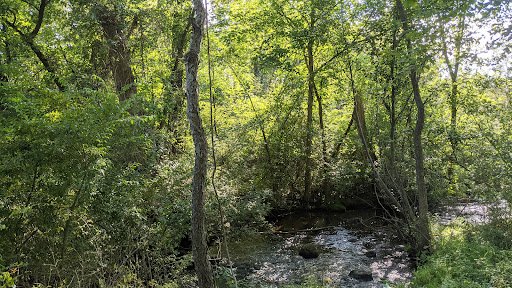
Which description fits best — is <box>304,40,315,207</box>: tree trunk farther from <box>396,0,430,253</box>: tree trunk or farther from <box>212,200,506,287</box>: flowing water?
<box>396,0,430,253</box>: tree trunk

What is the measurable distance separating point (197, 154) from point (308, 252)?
597 centimetres

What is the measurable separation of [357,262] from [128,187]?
595 cm

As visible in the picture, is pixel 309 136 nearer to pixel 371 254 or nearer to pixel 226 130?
pixel 226 130

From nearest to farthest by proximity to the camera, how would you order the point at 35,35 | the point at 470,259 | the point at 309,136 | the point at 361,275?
1. the point at 470,259
2. the point at 361,275
3. the point at 35,35
4. the point at 309,136

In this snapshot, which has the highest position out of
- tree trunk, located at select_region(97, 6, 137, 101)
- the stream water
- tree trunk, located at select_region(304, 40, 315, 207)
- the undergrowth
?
tree trunk, located at select_region(97, 6, 137, 101)

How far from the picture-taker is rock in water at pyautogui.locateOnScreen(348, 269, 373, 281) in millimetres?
7516

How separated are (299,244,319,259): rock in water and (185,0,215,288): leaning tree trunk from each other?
17.3ft

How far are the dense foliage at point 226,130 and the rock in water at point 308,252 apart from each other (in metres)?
1.44

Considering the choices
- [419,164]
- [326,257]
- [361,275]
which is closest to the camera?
[361,275]

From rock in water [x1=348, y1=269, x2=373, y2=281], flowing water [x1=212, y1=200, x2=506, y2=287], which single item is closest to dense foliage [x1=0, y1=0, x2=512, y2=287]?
flowing water [x1=212, y1=200, x2=506, y2=287]

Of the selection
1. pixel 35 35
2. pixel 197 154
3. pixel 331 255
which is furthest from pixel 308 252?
pixel 35 35

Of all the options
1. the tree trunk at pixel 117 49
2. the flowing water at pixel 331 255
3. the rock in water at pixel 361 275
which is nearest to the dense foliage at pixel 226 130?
the tree trunk at pixel 117 49

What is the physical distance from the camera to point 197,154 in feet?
14.4

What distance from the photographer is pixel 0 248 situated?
4.34 metres
